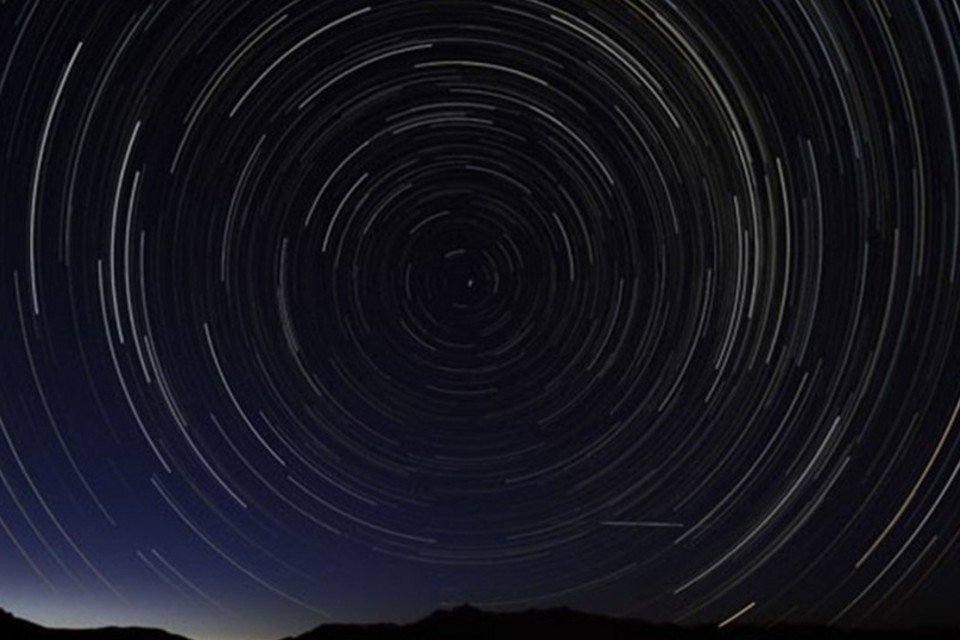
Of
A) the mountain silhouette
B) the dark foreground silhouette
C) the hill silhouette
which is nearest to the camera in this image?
the mountain silhouette

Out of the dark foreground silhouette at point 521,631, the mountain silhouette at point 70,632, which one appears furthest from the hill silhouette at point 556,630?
the mountain silhouette at point 70,632

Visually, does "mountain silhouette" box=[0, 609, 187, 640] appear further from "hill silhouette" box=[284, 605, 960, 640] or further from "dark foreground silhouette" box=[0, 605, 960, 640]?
"hill silhouette" box=[284, 605, 960, 640]

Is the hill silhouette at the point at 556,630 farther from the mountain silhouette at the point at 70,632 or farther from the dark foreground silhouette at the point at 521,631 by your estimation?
the mountain silhouette at the point at 70,632

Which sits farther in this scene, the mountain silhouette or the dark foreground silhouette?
the dark foreground silhouette

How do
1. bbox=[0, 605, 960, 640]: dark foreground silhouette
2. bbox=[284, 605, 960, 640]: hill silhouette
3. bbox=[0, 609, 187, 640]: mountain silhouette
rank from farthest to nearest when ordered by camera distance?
1. bbox=[284, 605, 960, 640]: hill silhouette
2. bbox=[0, 605, 960, 640]: dark foreground silhouette
3. bbox=[0, 609, 187, 640]: mountain silhouette

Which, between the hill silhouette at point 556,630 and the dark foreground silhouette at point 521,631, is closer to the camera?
the dark foreground silhouette at point 521,631

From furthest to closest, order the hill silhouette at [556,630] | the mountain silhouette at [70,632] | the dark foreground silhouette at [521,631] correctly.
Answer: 1. the hill silhouette at [556,630]
2. the dark foreground silhouette at [521,631]
3. the mountain silhouette at [70,632]

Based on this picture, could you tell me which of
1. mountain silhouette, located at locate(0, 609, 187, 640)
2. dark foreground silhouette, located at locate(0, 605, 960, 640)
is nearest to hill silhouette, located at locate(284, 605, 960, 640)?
dark foreground silhouette, located at locate(0, 605, 960, 640)
